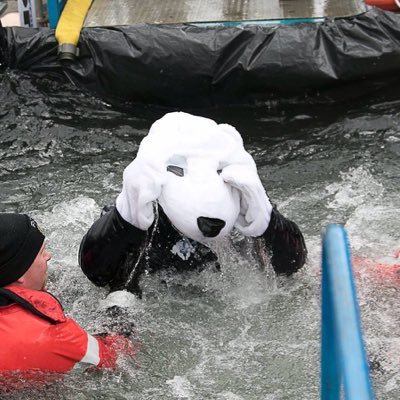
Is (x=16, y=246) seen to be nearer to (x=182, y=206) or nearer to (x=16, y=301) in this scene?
(x=16, y=301)

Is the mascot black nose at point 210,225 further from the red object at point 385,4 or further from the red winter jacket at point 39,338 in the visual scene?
the red object at point 385,4

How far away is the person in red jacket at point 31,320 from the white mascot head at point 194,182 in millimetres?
366

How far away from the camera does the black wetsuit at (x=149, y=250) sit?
96.7 inches

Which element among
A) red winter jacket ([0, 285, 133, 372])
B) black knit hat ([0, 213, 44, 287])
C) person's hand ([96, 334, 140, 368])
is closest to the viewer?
red winter jacket ([0, 285, 133, 372])

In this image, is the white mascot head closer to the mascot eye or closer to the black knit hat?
the mascot eye

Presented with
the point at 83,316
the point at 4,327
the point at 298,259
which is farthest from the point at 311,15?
the point at 4,327

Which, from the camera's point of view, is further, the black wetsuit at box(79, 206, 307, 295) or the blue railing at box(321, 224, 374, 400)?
the black wetsuit at box(79, 206, 307, 295)

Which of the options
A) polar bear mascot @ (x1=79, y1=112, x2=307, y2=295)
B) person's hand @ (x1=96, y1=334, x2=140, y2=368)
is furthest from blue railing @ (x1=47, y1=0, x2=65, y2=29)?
person's hand @ (x1=96, y1=334, x2=140, y2=368)

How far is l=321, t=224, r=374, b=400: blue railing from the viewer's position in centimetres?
108

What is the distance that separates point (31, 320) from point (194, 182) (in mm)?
677

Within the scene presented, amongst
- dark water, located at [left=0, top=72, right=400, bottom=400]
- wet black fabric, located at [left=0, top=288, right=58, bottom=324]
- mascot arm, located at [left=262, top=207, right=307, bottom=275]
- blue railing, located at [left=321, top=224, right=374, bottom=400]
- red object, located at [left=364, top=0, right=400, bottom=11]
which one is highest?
blue railing, located at [left=321, top=224, right=374, bottom=400]

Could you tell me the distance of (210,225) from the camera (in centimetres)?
225

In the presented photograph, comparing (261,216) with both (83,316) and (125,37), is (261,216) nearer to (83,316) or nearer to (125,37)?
(83,316)

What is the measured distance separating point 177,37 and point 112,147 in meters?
0.86
